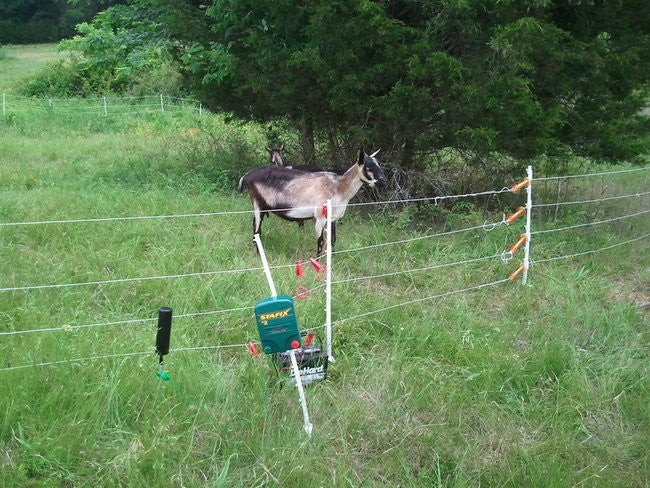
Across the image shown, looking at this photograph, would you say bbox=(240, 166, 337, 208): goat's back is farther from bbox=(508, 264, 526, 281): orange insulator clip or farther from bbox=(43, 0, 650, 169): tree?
bbox=(508, 264, 526, 281): orange insulator clip

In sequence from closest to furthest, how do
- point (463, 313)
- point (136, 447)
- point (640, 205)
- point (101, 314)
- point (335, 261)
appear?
point (136, 447), point (101, 314), point (463, 313), point (335, 261), point (640, 205)

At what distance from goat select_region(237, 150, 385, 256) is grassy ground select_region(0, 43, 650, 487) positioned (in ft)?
1.43

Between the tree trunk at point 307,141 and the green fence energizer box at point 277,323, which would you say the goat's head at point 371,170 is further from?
the green fence energizer box at point 277,323

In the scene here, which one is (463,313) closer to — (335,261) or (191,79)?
(335,261)

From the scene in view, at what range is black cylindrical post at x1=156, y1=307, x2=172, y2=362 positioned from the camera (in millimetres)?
3738

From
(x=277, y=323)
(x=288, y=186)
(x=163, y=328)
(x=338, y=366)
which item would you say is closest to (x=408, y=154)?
(x=288, y=186)

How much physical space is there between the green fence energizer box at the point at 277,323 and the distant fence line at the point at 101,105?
1716 cm

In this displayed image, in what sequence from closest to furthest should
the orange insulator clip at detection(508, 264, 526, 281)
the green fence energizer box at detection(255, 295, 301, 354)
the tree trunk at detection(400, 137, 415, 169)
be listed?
the green fence energizer box at detection(255, 295, 301, 354)
the orange insulator clip at detection(508, 264, 526, 281)
the tree trunk at detection(400, 137, 415, 169)

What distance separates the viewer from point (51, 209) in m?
8.42

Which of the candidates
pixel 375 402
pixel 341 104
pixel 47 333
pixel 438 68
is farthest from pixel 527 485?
pixel 341 104

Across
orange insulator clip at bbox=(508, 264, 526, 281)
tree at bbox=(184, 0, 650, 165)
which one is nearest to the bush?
tree at bbox=(184, 0, 650, 165)

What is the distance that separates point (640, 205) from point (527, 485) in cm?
800

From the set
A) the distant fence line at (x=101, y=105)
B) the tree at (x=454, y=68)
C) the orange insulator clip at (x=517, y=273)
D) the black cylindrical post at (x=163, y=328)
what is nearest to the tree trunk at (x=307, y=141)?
the tree at (x=454, y=68)

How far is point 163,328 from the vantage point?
3.82m
